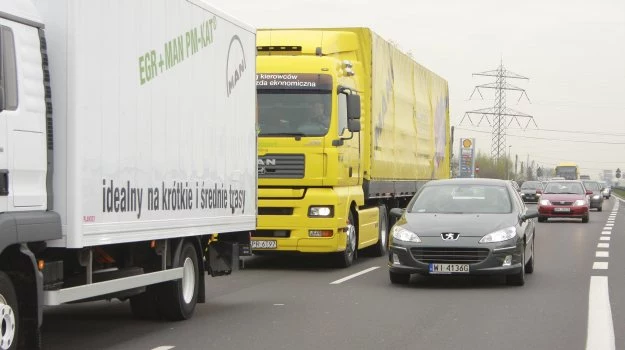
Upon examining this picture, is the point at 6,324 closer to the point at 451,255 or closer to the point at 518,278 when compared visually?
the point at 451,255

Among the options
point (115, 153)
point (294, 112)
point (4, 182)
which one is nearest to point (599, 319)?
point (115, 153)

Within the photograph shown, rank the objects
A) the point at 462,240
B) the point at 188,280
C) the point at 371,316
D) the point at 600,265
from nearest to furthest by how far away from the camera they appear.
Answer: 1. the point at 188,280
2. the point at 371,316
3. the point at 462,240
4. the point at 600,265

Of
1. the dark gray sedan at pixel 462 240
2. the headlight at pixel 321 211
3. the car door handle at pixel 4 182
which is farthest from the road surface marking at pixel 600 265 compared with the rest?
the car door handle at pixel 4 182

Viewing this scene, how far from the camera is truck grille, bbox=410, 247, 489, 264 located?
15.0 metres

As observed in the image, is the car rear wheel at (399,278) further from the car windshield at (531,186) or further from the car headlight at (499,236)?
the car windshield at (531,186)

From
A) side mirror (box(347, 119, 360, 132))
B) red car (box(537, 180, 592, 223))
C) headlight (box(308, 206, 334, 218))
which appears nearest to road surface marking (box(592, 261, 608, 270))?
headlight (box(308, 206, 334, 218))

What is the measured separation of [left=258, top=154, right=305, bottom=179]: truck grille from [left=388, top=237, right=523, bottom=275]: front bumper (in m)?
3.16

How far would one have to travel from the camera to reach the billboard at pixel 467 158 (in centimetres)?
5988

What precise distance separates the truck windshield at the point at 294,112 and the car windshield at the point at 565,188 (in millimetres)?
24663

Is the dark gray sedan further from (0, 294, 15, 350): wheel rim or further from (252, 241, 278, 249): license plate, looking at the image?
(0, 294, 15, 350): wheel rim

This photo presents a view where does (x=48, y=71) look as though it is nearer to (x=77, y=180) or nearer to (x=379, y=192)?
(x=77, y=180)

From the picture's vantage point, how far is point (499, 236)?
1515 cm

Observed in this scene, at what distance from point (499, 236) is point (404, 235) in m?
1.25

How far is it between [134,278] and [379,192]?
10890 mm
